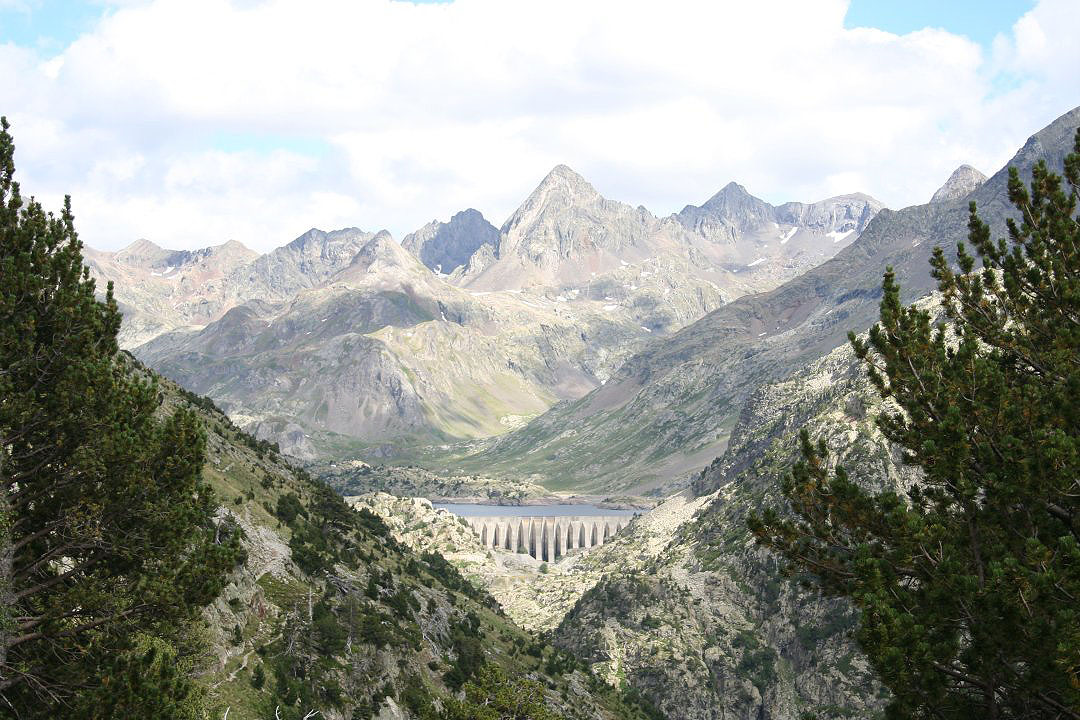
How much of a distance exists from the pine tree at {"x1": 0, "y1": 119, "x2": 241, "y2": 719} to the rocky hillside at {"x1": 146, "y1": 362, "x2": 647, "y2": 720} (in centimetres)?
977

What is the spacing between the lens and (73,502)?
962 inches

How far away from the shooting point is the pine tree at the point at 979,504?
68.0ft

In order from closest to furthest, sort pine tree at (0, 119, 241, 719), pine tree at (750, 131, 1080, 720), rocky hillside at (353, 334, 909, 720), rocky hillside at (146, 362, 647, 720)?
pine tree at (750, 131, 1080, 720)
pine tree at (0, 119, 241, 719)
rocky hillside at (146, 362, 647, 720)
rocky hillside at (353, 334, 909, 720)

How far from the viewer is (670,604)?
153 metres

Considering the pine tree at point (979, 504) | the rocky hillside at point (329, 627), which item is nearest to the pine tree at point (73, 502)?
the rocky hillside at point (329, 627)

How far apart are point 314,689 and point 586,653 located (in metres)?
101

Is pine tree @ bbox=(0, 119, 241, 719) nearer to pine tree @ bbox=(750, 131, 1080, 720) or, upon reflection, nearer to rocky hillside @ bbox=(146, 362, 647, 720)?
rocky hillside @ bbox=(146, 362, 647, 720)

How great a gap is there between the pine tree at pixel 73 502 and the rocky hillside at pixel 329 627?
9767 millimetres

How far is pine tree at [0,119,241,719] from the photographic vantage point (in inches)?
919

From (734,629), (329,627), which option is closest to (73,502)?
(329,627)

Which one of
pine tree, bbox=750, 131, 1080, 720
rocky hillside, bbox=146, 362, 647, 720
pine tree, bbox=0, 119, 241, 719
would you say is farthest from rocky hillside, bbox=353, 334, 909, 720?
pine tree, bbox=0, 119, 241, 719

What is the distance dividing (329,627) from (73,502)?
28.2m

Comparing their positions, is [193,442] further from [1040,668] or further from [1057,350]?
[1057,350]

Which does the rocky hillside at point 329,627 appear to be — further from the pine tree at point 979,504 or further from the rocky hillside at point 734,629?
the rocky hillside at point 734,629
